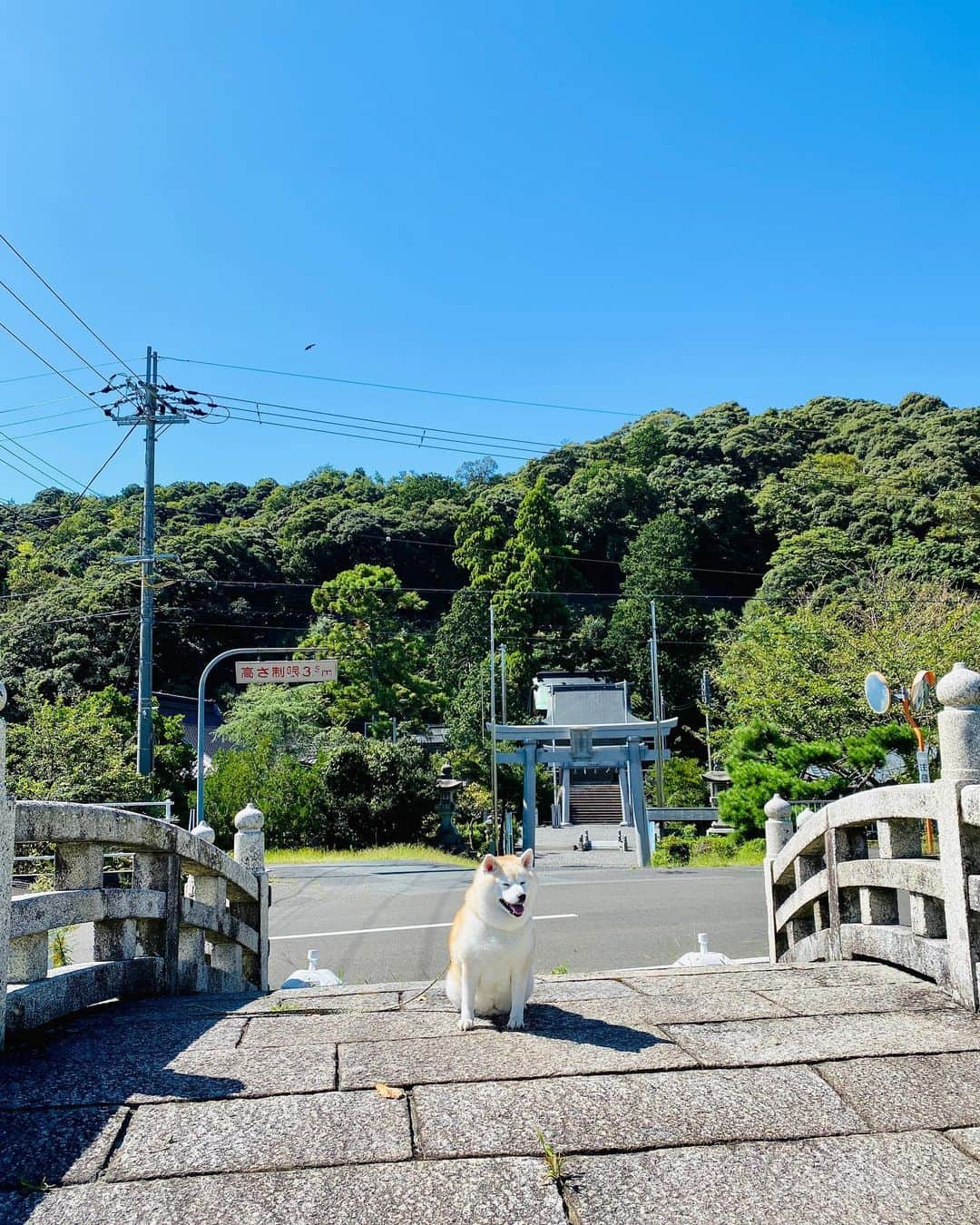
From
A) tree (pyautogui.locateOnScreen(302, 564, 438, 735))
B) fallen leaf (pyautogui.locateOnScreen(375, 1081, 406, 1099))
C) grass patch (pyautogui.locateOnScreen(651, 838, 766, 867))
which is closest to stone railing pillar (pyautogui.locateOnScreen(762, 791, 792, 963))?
fallen leaf (pyautogui.locateOnScreen(375, 1081, 406, 1099))

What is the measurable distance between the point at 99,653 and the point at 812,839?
37858mm

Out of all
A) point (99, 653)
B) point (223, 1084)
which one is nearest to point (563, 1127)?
point (223, 1084)

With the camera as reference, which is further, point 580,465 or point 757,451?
point 580,465

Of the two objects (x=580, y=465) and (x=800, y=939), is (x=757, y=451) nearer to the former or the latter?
(x=580, y=465)

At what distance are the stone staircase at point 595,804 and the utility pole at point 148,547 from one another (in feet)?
91.1

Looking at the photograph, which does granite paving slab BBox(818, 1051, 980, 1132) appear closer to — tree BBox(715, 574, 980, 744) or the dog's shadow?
the dog's shadow

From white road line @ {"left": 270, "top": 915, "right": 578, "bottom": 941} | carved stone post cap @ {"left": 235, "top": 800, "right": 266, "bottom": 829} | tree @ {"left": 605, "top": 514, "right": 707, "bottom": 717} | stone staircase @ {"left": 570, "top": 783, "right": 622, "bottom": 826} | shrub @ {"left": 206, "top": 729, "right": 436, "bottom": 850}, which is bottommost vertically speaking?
stone staircase @ {"left": 570, "top": 783, "right": 622, "bottom": 826}

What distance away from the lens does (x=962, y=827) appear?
4.19m

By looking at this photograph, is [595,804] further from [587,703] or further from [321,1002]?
[321,1002]

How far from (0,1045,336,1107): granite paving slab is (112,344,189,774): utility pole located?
66.1 ft

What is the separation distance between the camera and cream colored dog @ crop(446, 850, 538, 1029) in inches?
157

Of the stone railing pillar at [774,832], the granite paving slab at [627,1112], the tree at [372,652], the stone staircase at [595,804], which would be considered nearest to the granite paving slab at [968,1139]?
the granite paving slab at [627,1112]

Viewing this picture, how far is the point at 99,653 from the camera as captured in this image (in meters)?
39.2

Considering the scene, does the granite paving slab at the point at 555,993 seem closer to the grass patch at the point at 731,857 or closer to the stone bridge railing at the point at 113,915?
the stone bridge railing at the point at 113,915
